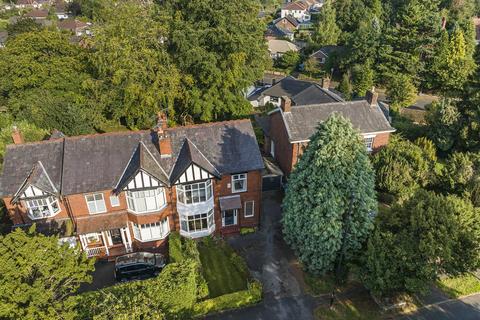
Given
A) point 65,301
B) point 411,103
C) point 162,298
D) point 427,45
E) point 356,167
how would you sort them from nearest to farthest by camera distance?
point 65,301 < point 162,298 < point 356,167 < point 411,103 < point 427,45

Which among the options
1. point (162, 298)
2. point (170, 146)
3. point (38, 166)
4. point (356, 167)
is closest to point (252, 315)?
point (162, 298)

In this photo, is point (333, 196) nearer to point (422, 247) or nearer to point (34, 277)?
point (422, 247)

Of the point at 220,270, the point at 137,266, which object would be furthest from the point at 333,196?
the point at 137,266

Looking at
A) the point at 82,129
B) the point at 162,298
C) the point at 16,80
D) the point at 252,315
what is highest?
the point at 16,80

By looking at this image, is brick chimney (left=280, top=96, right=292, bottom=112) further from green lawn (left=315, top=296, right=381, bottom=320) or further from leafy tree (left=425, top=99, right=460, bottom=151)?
leafy tree (left=425, top=99, right=460, bottom=151)

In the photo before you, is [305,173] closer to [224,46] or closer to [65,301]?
[65,301]

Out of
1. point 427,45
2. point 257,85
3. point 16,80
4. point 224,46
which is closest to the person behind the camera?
point 224,46

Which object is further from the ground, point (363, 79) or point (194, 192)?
point (363, 79)
